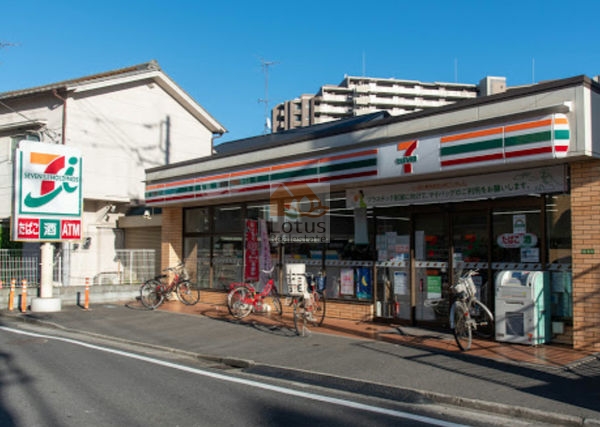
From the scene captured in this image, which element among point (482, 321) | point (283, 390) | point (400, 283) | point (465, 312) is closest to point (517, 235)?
point (482, 321)

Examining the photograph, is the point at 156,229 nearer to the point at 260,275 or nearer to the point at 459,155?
the point at 260,275

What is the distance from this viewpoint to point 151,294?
15.6 m

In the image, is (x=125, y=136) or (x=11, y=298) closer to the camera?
(x=11, y=298)

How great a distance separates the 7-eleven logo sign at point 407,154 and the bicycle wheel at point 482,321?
2.74m

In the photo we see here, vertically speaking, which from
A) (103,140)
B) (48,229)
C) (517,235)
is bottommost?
(517,235)

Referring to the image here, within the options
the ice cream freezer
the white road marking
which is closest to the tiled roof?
the white road marking

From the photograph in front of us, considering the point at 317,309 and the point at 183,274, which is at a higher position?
the point at 183,274

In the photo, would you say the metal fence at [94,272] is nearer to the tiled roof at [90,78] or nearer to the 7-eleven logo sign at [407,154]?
the tiled roof at [90,78]

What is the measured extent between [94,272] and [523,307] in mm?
16191

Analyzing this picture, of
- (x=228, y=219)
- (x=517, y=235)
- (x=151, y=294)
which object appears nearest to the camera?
(x=517, y=235)

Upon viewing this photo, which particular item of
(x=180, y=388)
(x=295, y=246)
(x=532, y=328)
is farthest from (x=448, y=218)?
(x=180, y=388)

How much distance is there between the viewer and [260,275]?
46.4 feet

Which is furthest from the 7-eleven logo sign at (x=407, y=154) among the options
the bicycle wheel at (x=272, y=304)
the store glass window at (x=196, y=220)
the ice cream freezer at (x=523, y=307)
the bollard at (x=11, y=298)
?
the bollard at (x=11, y=298)

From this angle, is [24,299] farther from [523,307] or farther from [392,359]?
[523,307]
